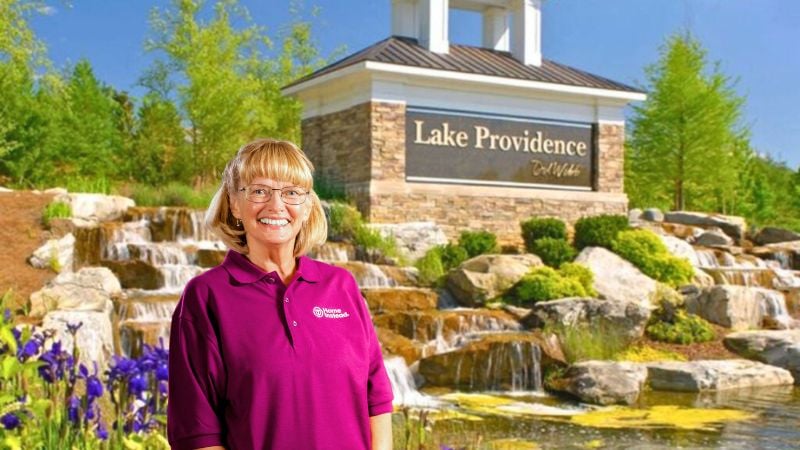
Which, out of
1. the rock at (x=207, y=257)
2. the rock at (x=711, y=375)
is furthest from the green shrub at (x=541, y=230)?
the rock at (x=207, y=257)

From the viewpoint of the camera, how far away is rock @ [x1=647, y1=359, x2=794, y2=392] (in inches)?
490

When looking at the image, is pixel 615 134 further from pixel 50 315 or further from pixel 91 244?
pixel 50 315

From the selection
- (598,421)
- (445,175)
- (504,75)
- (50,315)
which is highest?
(504,75)

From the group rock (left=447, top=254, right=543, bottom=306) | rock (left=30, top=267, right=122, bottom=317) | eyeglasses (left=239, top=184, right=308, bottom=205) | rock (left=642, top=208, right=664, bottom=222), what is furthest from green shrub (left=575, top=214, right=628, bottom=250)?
eyeglasses (left=239, top=184, right=308, bottom=205)

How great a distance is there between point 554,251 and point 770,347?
15.8ft

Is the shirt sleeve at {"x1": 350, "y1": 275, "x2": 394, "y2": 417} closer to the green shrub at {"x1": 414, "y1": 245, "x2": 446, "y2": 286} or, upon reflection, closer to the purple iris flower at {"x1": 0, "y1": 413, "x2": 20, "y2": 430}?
the purple iris flower at {"x1": 0, "y1": 413, "x2": 20, "y2": 430}

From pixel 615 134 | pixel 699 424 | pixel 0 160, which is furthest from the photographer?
pixel 0 160

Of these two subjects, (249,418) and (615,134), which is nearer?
(249,418)

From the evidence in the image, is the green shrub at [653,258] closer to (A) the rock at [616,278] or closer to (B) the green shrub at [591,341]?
(A) the rock at [616,278]

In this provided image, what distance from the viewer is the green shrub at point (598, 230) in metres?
19.3

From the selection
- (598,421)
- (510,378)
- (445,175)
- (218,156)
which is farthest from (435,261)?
(218,156)

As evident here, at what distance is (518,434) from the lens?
9.06 m

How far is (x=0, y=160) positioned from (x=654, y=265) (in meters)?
17.4

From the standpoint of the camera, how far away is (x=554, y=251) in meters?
18.1
